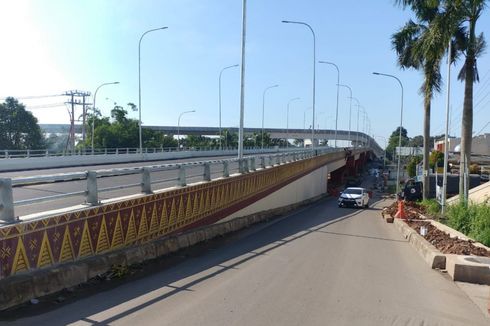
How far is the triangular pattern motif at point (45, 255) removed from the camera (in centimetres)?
742

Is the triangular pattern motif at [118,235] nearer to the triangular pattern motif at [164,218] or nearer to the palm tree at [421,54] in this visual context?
the triangular pattern motif at [164,218]

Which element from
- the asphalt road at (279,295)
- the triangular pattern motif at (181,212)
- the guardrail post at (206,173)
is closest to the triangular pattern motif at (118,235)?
the asphalt road at (279,295)

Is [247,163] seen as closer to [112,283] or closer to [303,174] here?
[112,283]

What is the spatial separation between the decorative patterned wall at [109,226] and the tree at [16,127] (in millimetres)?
65214

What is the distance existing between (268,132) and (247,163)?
12678cm

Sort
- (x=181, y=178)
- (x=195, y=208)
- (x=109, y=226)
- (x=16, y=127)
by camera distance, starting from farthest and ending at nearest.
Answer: (x=16, y=127)
(x=195, y=208)
(x=181, y=178)
(x=109, y=226)

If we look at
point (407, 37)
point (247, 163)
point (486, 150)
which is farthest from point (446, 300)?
point (486, 150)

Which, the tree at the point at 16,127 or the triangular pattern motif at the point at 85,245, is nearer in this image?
the triangular pattern motif at the point at 85,245

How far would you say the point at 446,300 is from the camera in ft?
27.1

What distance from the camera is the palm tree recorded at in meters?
31.5

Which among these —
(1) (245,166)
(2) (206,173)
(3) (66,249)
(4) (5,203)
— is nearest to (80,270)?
(3) (66,249)

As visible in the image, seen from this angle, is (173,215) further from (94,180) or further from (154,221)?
(94,180)

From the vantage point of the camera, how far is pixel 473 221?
16.5m

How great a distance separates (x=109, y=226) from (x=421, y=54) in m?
25.2
